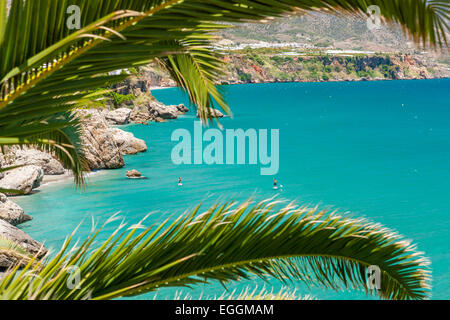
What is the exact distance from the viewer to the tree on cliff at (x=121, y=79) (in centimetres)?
200

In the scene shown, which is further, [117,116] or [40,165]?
[117,116]

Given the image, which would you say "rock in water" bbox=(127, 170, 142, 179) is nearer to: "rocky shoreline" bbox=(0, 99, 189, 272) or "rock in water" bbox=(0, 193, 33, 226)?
"rocky shoreline" bbox=(0, 99, 189, 272)

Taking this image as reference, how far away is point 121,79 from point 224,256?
1353 mm

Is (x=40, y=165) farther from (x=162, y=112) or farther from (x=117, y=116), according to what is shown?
(x=162, y=112)

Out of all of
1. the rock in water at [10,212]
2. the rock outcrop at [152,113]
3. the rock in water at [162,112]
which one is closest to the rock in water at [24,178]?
the rock in water at [10,212]

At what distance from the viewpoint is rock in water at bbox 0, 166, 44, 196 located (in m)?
28.3

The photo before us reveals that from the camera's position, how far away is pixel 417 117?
9162cm

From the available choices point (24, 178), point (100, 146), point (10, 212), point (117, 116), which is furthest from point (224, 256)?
point (117, 116)

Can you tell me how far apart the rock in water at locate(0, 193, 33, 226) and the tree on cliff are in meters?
22.4

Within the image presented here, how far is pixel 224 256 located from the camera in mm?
3139
